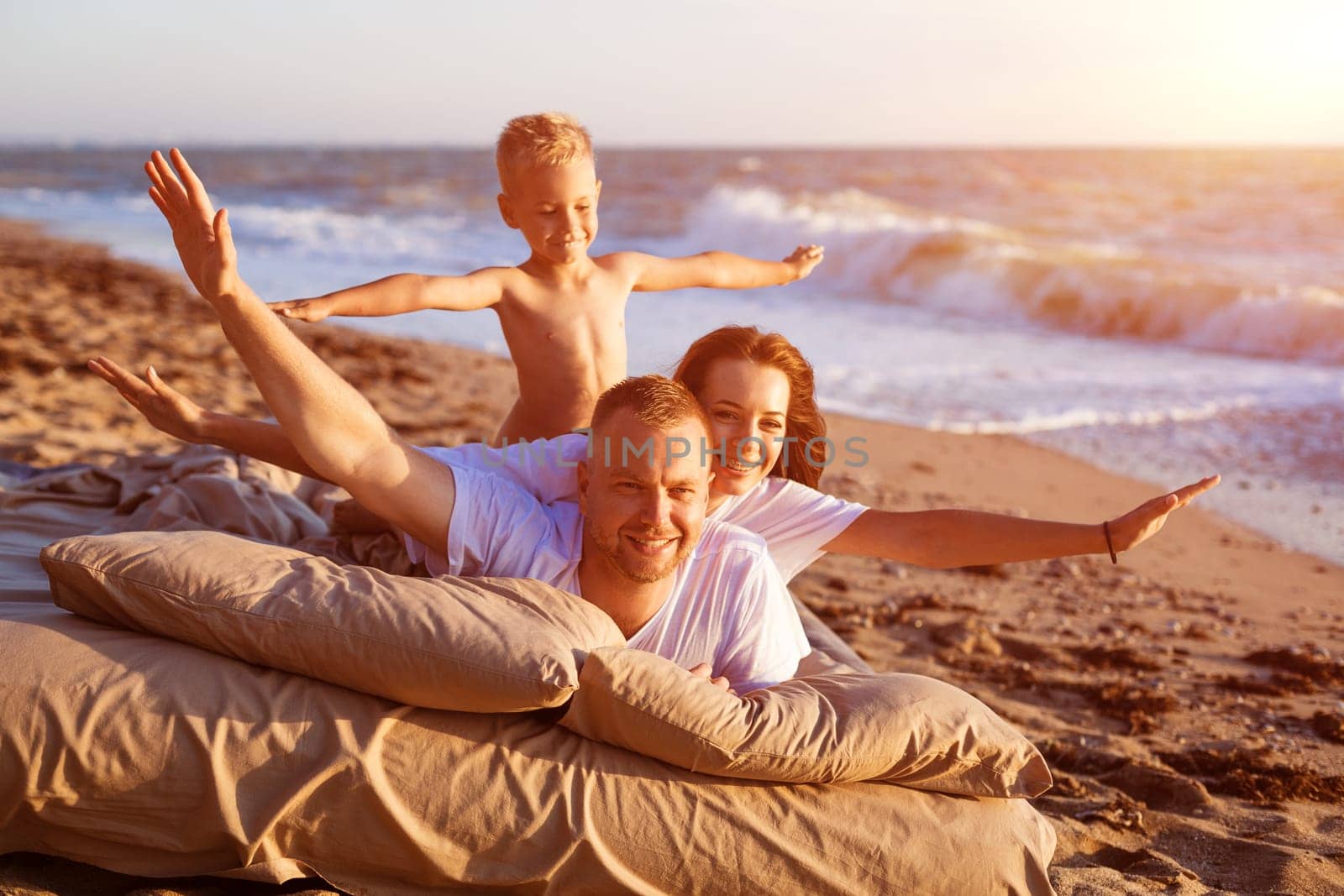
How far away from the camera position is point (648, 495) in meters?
2.76

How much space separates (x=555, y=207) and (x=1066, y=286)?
1091 cm

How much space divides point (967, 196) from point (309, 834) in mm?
24127

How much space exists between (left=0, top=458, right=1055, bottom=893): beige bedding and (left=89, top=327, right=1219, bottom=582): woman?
2.38 ft

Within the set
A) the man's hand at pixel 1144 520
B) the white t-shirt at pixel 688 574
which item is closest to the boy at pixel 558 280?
the white t-shirt at pixel 688 574

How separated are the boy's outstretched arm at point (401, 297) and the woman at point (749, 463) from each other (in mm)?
386

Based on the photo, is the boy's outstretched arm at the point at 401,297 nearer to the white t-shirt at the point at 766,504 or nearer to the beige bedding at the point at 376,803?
the white t-shirt at the point at 766,504

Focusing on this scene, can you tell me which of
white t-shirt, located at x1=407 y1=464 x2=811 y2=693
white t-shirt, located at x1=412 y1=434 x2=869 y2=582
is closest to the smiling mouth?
white t-shirt, located at x1=407 y1=464 x2=811 y2=693

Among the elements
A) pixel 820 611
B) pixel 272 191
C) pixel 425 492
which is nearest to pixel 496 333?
pixel 820 611

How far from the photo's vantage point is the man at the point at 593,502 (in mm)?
2609

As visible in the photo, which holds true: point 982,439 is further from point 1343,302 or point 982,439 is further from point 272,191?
point 272,191

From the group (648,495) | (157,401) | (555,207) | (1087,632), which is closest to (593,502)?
(648,495)

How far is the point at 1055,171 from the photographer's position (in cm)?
3425

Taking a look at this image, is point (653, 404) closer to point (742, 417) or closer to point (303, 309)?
point (742, 417)

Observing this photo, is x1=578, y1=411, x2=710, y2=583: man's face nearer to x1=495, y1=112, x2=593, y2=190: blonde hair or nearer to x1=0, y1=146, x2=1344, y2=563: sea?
x1=495, y1=112, x2=593, y2=190: blonde hair
